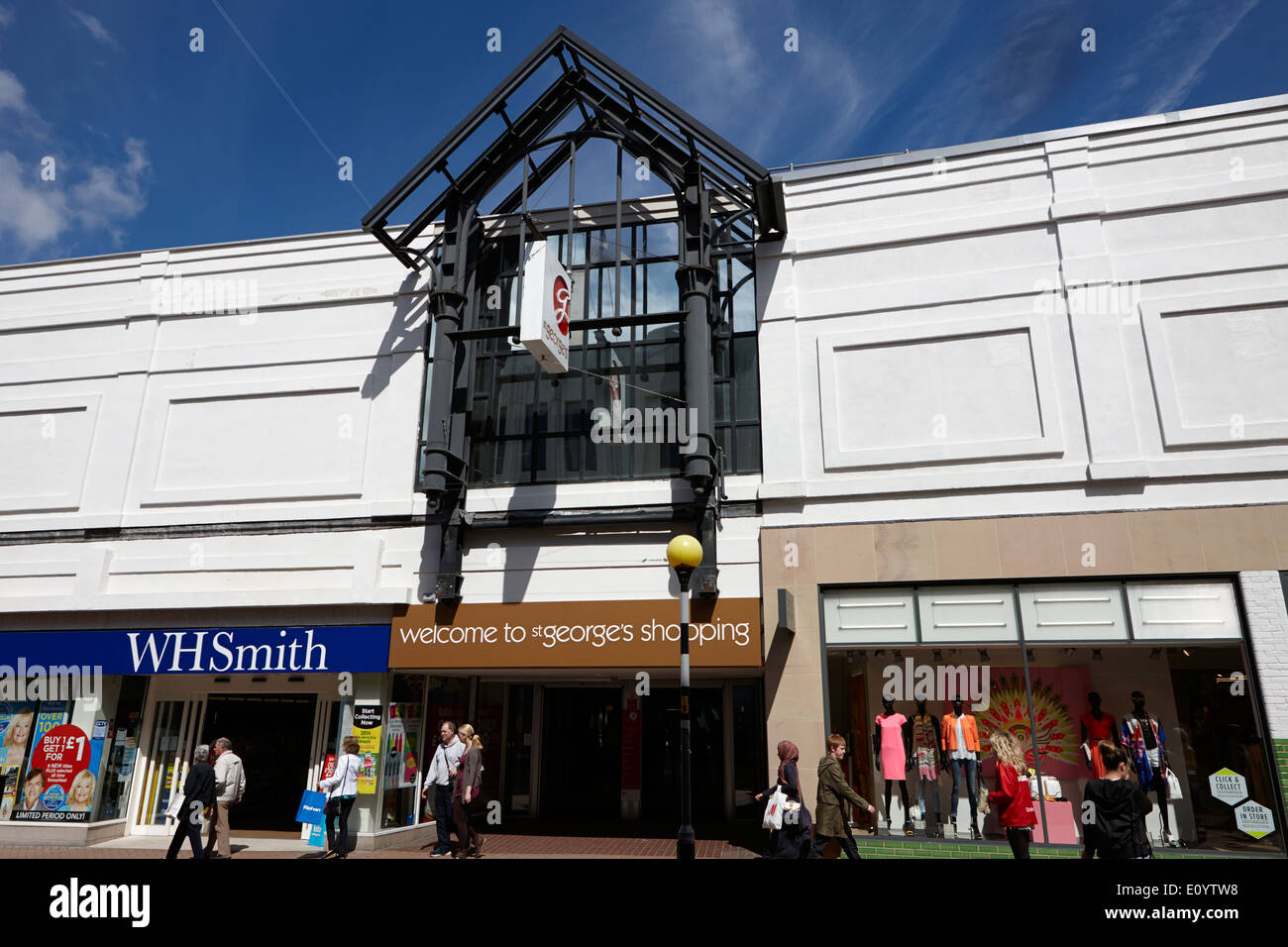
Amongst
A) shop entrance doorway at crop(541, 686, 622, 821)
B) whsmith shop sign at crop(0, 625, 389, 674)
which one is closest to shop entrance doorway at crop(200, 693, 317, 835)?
whsmith shop sign at crop(0, 625, 389, 674)

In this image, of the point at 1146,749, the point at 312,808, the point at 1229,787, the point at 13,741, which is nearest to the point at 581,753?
the point at 312,808

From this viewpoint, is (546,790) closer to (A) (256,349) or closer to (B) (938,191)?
(A) (256,349)

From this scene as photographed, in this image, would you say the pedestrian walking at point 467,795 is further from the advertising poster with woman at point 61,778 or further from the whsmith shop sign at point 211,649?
the advertising poster with woman at point 61,778

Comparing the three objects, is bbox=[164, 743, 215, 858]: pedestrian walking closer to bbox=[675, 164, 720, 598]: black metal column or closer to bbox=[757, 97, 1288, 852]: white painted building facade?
bbox=[675, 164, 720, 598]: black metal column

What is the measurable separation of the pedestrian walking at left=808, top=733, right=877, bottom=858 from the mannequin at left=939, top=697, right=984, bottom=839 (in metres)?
3.72

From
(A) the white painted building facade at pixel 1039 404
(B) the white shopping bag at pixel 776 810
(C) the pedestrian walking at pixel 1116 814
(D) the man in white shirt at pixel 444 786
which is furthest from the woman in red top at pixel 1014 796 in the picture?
(D) the man in white shirt at pixel 444 786

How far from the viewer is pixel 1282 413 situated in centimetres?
1141

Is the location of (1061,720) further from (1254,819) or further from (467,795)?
(467,795)

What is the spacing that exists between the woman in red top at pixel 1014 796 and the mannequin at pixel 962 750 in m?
3.15

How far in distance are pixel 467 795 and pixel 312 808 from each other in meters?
3.25

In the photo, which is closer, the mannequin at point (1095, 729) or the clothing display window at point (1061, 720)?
the clothing display window at point (1061, 720)

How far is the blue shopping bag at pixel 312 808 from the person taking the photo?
12742 mm

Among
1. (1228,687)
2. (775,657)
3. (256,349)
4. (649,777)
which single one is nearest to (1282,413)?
(1228,687)

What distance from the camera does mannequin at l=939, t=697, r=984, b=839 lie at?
1132cm
